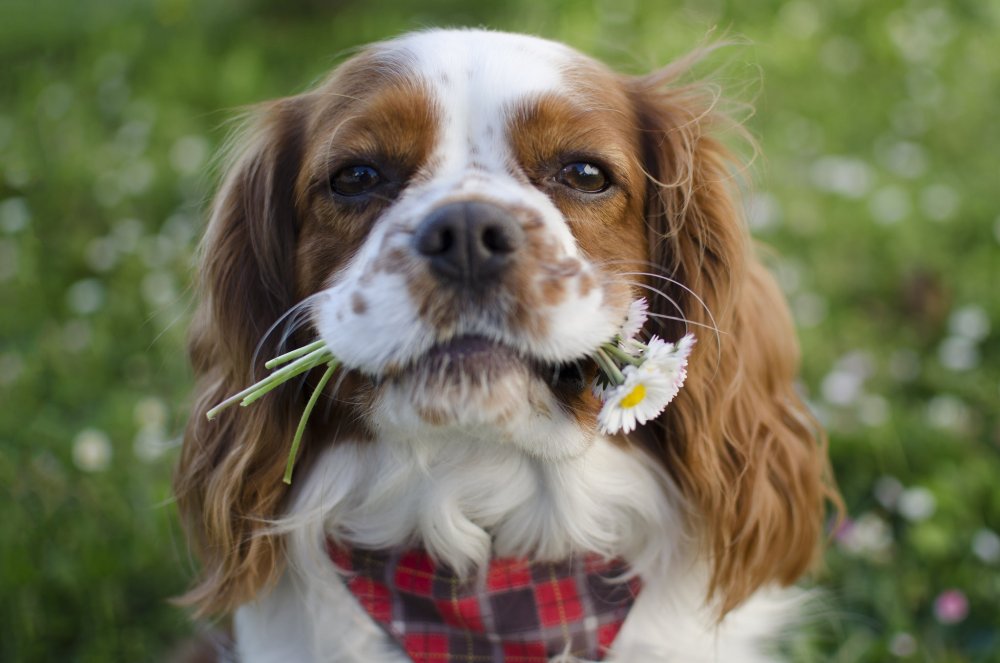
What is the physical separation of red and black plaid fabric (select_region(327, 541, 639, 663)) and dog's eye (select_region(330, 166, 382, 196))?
83cm

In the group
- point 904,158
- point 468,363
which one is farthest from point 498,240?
point 904,158

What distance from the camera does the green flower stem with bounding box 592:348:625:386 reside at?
2.04 metres

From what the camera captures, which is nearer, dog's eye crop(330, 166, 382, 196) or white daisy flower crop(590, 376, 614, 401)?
white daisy flower crop(590, 376, 614, 401)

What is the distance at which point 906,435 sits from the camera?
12.0ft

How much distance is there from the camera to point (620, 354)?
2.06 meters

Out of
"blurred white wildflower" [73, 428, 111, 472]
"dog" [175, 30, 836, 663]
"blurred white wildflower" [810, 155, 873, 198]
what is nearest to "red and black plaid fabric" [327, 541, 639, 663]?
"dog" [175, 30, 836, 663]

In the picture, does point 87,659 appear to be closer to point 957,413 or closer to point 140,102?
point 957,413

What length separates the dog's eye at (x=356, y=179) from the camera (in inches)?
91.1

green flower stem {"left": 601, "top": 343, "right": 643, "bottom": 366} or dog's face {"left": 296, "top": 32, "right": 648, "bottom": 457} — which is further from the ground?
dog's face {"left": 296, "top": 32, "right": 648, "bottom": 457}

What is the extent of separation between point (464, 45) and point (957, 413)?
2278 millimetres

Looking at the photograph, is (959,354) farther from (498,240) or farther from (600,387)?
(498,240)

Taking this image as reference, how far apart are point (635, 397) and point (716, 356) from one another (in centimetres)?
64

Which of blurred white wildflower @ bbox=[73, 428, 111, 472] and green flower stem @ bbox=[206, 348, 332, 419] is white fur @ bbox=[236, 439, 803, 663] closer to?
green flower stem @ bbox=[206, 348, 332, 419]

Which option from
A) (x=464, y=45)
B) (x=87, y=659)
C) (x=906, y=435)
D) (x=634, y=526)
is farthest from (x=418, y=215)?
(x=906, y=435)
